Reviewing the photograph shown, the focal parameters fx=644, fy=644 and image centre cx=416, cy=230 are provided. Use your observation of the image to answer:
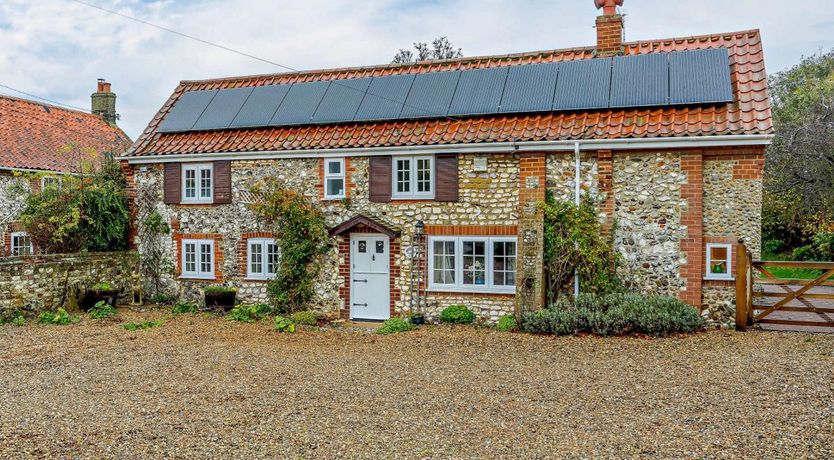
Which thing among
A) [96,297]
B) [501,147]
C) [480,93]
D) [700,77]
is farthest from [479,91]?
[96,297]

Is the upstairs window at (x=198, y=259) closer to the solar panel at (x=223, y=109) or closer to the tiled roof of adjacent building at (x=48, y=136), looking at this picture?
the solar panel at (x=223, y=109)

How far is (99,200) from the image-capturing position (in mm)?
16828

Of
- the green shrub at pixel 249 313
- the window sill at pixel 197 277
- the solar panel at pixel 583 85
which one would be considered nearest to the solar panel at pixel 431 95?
the solar panel at pixel 583 85

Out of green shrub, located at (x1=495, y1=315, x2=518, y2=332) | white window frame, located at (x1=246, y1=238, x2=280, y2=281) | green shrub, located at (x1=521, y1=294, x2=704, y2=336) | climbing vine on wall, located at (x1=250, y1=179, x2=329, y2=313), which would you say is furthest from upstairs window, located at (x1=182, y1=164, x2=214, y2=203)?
green shrub, located at (x1=521, y1=294, x2=704, y2=336)

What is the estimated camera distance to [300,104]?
672 inches

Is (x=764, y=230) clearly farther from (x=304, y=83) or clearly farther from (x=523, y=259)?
(x=304, y=83)

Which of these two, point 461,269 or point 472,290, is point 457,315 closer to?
point 472,290

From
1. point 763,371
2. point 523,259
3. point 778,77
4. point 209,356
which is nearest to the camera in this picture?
point 763,371

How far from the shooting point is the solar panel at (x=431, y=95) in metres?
15.4

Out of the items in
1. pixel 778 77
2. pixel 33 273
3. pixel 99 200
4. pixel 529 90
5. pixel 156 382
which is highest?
pixel 778 77

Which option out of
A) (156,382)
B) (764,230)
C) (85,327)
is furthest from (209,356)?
(764,230)

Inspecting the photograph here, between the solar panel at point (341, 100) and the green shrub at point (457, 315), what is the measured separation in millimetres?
5326

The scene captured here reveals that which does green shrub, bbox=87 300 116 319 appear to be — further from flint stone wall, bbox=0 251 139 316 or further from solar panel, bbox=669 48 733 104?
solar panel, bbox=669 48 733 104

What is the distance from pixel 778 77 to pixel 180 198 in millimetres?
27627
